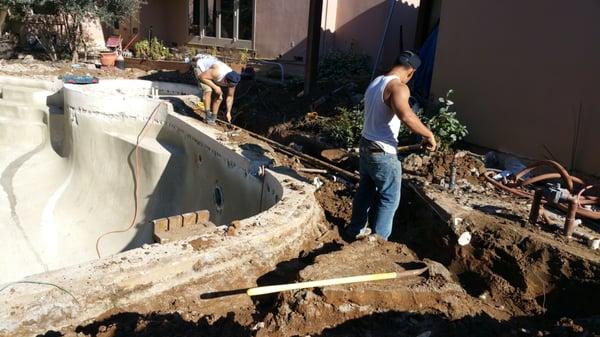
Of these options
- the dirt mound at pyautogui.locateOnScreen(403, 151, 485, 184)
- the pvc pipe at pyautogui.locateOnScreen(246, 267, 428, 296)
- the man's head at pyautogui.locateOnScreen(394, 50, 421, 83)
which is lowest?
the pvc pipe at pyautogui.locateOnScreen(246, 267, 428, 296)

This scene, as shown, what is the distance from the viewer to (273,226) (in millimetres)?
4027

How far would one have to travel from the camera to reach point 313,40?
9391 mm

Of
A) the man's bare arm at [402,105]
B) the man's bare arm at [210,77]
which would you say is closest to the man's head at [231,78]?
the man's bare arm at [210,77]

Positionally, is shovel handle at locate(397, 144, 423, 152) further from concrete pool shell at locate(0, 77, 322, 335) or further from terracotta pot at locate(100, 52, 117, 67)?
terracotta pot at locate(100, 52, 117, 67)

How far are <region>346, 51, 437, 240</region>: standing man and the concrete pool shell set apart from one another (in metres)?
0.60

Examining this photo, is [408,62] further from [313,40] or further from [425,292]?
[313,40]

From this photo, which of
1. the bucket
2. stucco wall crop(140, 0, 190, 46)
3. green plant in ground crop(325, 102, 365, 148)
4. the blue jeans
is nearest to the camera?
the blue jeans

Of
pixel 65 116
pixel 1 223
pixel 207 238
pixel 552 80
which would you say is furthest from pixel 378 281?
pixel 65 116

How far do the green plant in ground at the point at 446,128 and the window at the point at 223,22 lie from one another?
957 centimetres

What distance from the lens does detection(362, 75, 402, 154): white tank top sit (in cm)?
392

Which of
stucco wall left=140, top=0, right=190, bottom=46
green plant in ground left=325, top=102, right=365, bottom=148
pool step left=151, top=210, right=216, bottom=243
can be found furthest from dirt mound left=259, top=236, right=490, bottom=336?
stucco wall left=140, top=0, right=190, bottom=46

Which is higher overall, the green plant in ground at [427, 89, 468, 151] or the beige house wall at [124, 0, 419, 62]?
the beige house wall at [124, 0, 419, 62]

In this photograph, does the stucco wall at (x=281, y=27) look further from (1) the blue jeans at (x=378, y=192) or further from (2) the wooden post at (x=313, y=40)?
(1) the blue jeans at (x=378, y=192)

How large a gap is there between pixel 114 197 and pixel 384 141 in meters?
6.90
